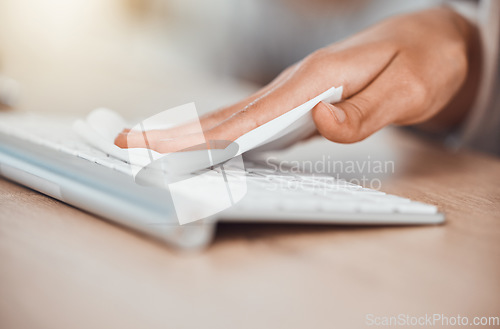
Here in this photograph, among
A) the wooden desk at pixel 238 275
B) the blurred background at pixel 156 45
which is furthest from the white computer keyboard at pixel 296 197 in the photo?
the blurred background at pixel 156 45

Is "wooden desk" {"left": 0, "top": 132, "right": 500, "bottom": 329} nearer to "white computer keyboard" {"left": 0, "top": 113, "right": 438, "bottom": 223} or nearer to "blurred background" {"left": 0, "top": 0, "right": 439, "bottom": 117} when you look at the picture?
"white computer keyboard" {"left": 0, "top": 113, "right": 438, "bottom": 223}

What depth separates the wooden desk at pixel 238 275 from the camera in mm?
208

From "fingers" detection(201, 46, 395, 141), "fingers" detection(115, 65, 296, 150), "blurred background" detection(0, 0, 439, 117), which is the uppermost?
"fingers" detection(201, 46, 395, 141)

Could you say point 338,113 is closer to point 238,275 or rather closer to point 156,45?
point 238,275

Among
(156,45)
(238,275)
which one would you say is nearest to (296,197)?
(238,275)

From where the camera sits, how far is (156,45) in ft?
8.16

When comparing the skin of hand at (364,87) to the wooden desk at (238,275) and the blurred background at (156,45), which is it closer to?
the wooden desk at (238,275)

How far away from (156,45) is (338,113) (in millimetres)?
2223

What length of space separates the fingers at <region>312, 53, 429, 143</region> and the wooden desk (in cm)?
13

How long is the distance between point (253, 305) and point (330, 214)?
9cm

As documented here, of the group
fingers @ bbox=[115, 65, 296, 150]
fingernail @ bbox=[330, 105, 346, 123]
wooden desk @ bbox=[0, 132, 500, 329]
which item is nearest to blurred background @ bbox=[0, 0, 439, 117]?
fingers @ bbox=[115, 65, 296, 150]

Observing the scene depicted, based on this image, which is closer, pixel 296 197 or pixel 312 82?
pixel 296 197

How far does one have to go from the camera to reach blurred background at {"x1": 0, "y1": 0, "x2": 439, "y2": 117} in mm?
1134

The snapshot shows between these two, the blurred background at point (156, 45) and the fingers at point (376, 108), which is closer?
the fingers at point (376, 108)
